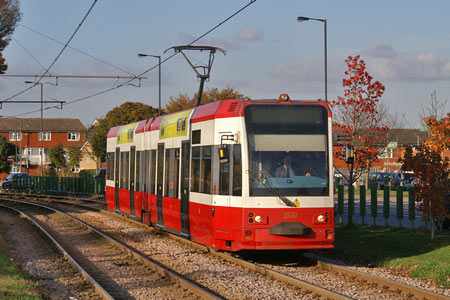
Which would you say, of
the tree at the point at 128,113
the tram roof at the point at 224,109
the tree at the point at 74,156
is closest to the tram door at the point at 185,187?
the tram roof at the point at 224,109

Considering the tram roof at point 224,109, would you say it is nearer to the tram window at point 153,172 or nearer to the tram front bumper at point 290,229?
the tram front bumper at point 290,229

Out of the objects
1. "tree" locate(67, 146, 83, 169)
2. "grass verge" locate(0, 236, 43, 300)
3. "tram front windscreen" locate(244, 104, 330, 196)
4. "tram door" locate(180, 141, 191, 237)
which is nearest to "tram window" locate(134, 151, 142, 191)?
"tram door" locate(180, 141, 191, 237)

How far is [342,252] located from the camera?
16188 millimetres

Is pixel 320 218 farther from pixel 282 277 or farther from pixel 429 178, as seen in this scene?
pixel 429 178

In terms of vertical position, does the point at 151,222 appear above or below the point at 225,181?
below

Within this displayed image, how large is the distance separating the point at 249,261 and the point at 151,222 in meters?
6.58

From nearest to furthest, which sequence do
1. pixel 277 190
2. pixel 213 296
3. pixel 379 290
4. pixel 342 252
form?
pixel 213 296, pixel 379 290, pixel 277 190, pixel 342 252

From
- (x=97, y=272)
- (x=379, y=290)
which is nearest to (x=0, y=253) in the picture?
(x=97, y=272)

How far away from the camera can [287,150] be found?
13.7 metres

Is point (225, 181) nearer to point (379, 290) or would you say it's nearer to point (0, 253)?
point (379, 290)

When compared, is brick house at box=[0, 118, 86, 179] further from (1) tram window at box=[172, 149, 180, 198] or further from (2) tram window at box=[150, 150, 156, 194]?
(1) tram window at box=[172, 149, 180, 198]

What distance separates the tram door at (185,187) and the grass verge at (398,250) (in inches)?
137

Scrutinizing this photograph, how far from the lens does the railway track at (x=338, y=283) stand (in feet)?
35.0

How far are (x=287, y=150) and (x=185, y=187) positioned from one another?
12.2 feet
